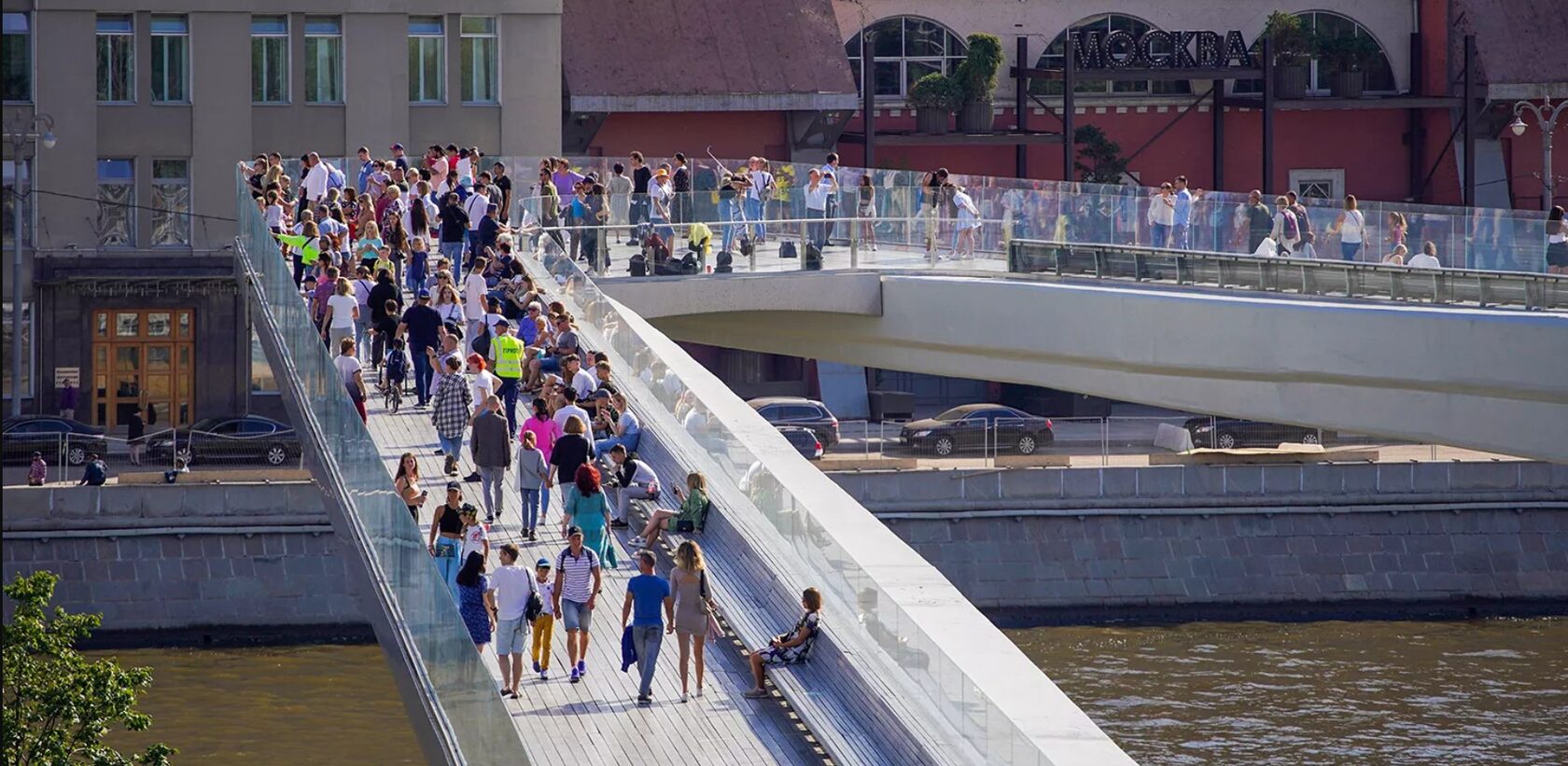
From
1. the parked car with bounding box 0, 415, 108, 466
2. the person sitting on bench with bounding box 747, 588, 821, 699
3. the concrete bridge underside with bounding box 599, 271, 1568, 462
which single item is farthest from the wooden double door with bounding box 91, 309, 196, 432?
the person sitting on bench with bounding box 747, 588, 821, 699

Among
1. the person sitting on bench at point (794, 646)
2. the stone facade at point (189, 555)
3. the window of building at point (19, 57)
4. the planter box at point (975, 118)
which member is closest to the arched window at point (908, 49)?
the planter box at point (975, 118)

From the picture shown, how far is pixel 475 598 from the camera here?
655 inches

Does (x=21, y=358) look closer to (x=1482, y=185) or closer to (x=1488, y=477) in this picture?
(x=1488, y=477)

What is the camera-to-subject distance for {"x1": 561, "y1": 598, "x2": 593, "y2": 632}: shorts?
16547mm

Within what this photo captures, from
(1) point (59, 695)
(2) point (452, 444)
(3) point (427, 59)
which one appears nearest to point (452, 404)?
(2) point (452, 444)

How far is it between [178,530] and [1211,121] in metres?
30.7

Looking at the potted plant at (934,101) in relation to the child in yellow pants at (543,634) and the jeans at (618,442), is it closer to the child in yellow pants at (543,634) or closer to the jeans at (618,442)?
the jeans at (618,442)

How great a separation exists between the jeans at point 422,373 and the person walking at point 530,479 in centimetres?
497

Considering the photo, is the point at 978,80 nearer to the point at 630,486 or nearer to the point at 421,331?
the point at 421,331

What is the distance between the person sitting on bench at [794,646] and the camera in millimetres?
16578

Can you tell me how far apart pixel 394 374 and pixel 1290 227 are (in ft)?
46.1

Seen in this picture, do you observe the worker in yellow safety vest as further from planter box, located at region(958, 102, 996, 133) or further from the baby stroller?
planter box, located at region(958, 102, 996, 133)

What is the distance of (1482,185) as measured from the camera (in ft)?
198

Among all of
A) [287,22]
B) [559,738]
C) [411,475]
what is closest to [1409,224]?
[411,475]
